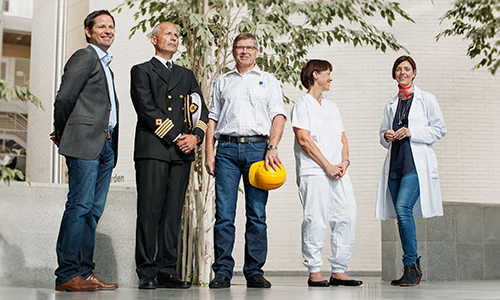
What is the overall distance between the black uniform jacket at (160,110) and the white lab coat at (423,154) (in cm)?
136

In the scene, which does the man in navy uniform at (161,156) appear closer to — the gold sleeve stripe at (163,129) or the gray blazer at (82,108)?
the gold sleeve stripe at (163,129)

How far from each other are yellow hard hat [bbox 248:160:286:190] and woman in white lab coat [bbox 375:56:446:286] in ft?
3.00

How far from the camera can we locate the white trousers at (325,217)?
3414 mm

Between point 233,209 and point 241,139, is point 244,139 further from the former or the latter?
point 233,209

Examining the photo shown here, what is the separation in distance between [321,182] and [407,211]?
2.02 ft

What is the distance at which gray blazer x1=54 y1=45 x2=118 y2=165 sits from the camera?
9.50 ft

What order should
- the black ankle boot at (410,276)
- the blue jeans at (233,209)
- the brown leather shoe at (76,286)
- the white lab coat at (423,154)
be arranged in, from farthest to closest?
1. the white lab coat at (423,154)
2. the black ankle boot at (410,276)
3. the blue jeans at (233,209)
4. the brown leather shoe at (76,286)

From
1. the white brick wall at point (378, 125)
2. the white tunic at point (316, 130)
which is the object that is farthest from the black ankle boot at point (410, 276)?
the white brick wall at point (378, 125)

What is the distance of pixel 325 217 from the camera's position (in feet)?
11.3

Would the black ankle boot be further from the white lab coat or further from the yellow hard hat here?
the yellow hard hat

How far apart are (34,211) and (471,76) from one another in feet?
20.3

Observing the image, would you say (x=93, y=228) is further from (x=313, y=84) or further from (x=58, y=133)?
(x=313, y=84)

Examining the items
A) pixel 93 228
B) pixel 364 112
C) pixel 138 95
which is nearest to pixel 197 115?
pixel 138 95

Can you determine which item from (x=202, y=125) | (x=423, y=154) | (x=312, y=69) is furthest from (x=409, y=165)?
(x=202, y=125)
